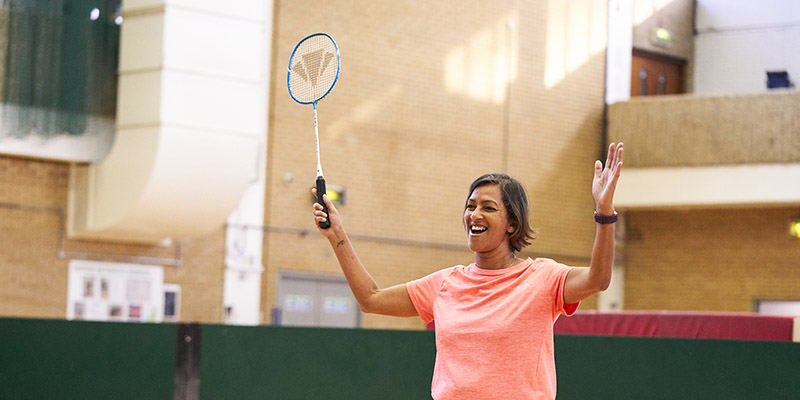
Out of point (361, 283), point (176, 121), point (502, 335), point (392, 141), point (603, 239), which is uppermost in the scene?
point (392, 141)

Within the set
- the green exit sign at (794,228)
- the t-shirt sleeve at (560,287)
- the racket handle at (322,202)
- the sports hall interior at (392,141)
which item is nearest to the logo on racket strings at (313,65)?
the racket handle at (322,202)

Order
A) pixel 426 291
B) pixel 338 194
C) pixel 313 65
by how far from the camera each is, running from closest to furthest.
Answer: pixel 426 291, pixel 313 65, pixel 338 194

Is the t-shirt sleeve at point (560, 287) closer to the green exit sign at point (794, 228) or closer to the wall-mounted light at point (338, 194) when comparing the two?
the wall-mounted light at point (338, 194)

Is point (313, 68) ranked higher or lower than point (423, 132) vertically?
lower

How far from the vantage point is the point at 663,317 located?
9.05 metres

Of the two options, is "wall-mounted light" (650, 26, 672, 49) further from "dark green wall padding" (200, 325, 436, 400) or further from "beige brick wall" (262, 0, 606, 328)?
"dark green wall padding" (200, 325, 436, 400)

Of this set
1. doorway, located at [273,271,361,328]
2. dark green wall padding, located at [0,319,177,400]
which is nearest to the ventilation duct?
doorway, located at [273,271,361,328]

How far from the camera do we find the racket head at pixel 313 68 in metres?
3.93

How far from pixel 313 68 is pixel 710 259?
44.6 ft

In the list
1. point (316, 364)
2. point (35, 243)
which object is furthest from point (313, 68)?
point (35, 243)

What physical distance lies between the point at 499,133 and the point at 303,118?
3287 millimetres

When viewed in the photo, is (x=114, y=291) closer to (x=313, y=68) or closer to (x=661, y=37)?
(x=313, y=68)

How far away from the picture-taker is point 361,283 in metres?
3.25

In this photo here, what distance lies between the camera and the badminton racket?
3922 millimetres
